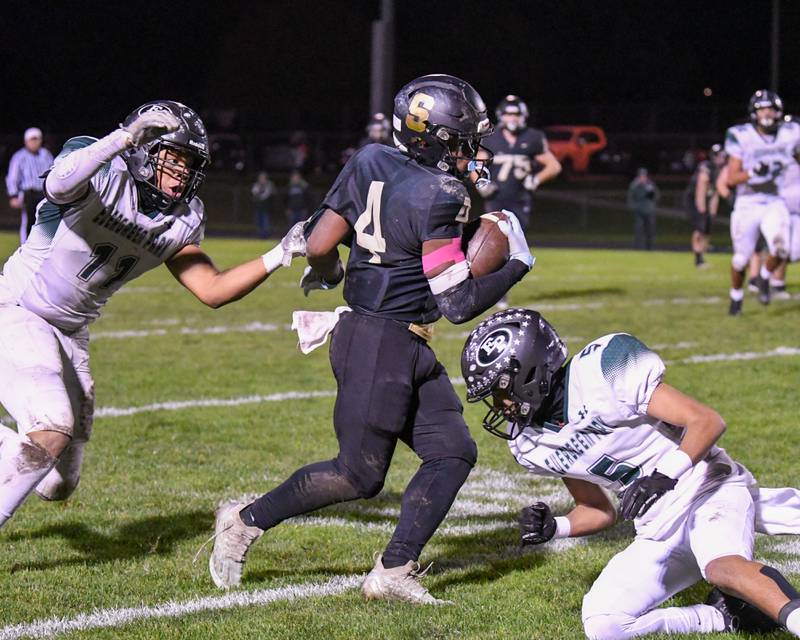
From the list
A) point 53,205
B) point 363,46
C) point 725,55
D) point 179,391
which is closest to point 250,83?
point 363,46

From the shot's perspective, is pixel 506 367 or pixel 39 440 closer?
pixel 506 367

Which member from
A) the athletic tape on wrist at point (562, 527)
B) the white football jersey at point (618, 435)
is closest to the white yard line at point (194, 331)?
the athletic tape on wrist at point (562, 527)

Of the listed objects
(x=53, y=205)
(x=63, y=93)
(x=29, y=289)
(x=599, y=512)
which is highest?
(x=53, y=205)

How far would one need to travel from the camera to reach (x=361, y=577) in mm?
4477

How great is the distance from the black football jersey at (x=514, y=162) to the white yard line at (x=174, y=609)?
849 cm

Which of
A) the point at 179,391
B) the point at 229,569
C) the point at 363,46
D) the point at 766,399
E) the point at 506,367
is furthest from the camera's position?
the point at 363,46

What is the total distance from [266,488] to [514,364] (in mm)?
2363

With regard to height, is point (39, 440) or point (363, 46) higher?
point (39, 440)

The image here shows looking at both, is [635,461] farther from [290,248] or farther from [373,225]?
[290,248]

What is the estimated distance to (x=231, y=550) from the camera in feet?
14.1

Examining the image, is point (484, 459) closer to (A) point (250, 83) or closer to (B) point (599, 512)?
(B) point (599, 512)

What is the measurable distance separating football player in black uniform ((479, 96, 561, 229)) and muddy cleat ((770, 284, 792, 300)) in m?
2.67

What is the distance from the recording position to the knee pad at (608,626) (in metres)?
3.65

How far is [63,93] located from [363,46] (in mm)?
10165
